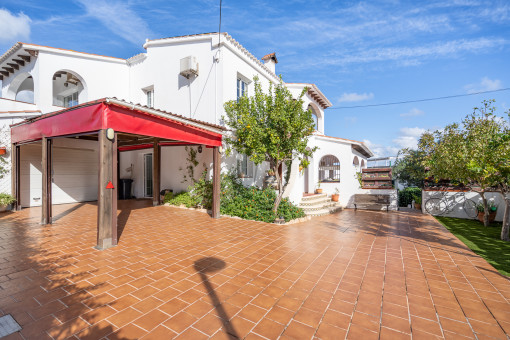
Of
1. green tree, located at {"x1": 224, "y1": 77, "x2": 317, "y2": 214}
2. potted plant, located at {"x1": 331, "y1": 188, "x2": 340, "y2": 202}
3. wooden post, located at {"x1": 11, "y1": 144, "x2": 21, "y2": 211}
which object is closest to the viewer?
green tree, located at {"x1": 224, "y1": 77, "x2": 317, "y2": 214}

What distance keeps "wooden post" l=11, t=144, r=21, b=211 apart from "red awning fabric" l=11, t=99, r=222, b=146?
141 centimetres

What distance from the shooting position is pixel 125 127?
4.95 metres

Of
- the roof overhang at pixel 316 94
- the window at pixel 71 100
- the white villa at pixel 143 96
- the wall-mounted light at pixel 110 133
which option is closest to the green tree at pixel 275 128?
the white villa at pixel 143 96

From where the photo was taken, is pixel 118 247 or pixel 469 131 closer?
pixel 118 247

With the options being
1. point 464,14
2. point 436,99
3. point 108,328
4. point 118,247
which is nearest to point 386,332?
point 108,328

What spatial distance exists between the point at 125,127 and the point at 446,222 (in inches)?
451

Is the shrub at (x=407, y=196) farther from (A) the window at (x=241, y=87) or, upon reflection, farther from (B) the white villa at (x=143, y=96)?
(A) the window at (x=241, y=87)

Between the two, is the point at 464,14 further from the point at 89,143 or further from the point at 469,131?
the point at 89,143

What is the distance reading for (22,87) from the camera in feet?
43.4

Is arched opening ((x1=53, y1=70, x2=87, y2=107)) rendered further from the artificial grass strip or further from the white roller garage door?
the artificial grass strip

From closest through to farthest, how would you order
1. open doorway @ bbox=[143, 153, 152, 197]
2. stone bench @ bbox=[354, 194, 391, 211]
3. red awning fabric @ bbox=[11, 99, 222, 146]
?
red awning fabric @ bbox=[11, 99, 222, 146] → stone bench @ bbox=[354, 194, 391, 211] → open doorway @ bbox=[143, 153, 152, 197]

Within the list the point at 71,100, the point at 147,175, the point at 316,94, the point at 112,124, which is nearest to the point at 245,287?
the point at 112,124

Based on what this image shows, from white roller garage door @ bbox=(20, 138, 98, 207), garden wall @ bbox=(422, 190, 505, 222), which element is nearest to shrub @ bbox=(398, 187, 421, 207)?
garden wall @ bbox=(422, 190, 505, 222)

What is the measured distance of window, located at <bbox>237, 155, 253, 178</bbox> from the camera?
9925mm
